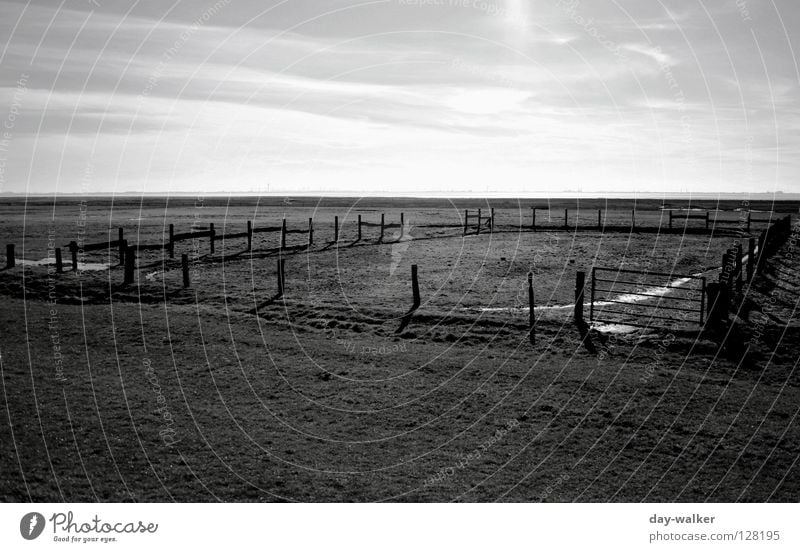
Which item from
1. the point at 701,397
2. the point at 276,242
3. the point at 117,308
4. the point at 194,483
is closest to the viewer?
the point at 194,483

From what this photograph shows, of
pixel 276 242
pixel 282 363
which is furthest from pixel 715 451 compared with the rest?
pixel 276 242

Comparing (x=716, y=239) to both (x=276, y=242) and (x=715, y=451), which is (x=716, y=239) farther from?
(x=715, y=451)

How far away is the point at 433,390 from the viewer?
1225cm

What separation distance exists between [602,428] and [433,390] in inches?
140

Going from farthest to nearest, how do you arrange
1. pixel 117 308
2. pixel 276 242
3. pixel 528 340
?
pixel 276 242 → pixel 117 308 → pixel 528 340

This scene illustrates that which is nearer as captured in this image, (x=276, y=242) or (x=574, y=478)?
(x=574, y=478)

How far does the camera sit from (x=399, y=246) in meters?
38.9

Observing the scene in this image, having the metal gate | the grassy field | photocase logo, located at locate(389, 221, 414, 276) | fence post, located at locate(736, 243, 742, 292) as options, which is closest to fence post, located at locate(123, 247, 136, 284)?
the grassy field

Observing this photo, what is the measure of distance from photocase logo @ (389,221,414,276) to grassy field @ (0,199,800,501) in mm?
8014

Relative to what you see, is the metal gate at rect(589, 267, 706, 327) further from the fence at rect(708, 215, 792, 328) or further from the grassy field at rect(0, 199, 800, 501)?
the grassy field at rect(0, 199, 800, 501)

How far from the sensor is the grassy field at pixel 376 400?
8.37 m
